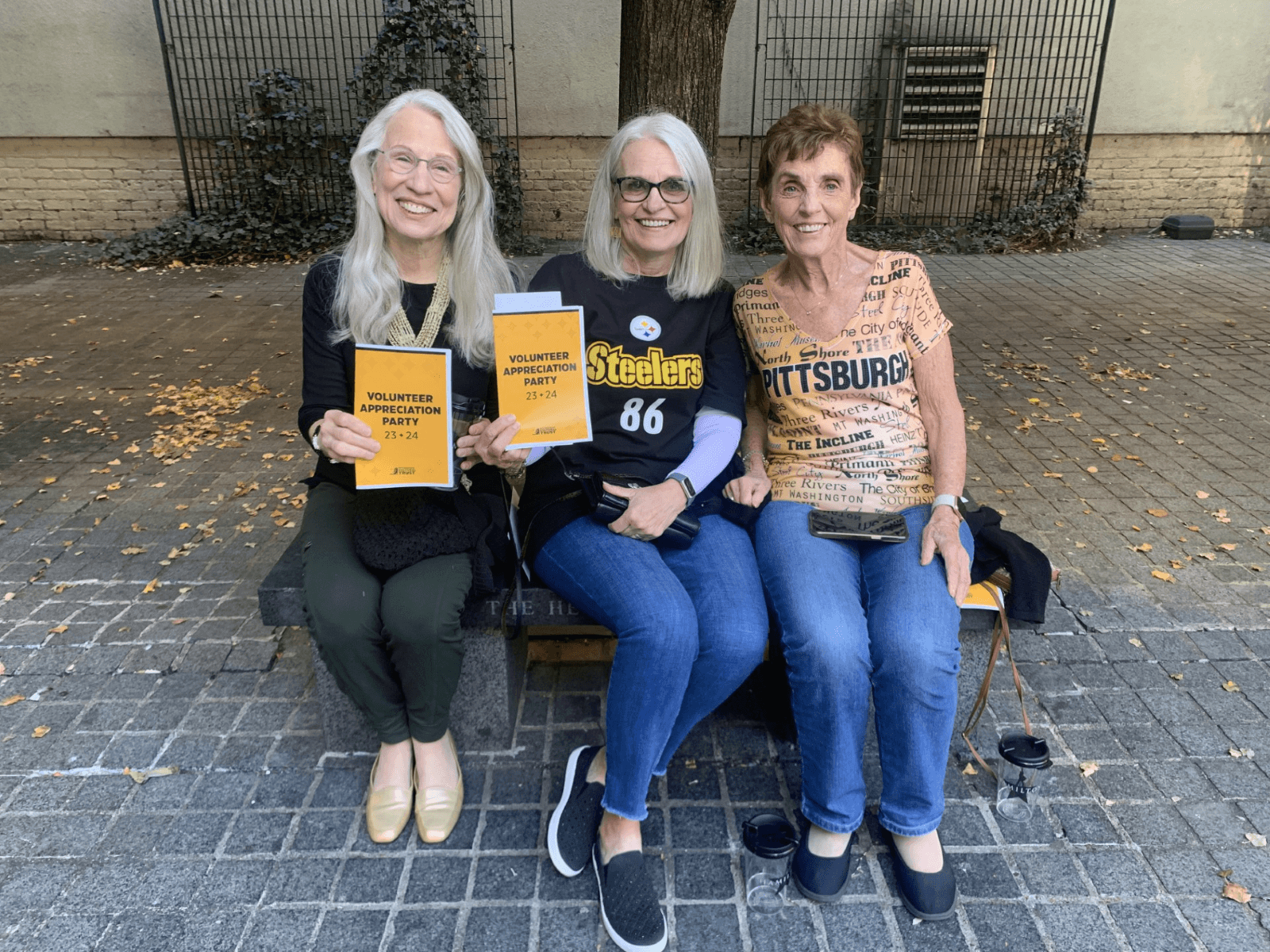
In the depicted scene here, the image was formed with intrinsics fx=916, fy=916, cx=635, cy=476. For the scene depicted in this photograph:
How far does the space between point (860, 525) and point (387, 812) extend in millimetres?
1481

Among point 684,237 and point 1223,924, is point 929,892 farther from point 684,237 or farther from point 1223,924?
point 684,237

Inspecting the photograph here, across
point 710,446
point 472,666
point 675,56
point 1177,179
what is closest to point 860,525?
point 710,446

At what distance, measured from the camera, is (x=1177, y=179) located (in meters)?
11.0

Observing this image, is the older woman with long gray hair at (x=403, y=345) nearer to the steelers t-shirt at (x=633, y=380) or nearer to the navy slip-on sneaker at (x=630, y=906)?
the steelers t-shirt at (x=633, y=380)

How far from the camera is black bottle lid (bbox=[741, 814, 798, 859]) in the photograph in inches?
88.1

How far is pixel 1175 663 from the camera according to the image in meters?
3.18

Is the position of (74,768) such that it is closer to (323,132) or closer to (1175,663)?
(1175,663)

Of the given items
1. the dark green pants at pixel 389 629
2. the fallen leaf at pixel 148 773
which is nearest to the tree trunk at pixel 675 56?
the dark green pants at pixel 389 629

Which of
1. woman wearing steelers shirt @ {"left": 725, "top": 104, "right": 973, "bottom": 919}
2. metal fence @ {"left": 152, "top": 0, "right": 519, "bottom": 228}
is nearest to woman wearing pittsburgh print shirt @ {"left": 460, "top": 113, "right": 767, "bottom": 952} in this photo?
woman wearing steelers shirt @ {"left": 725, "top": 104, "right": 973, "bottom": 919}

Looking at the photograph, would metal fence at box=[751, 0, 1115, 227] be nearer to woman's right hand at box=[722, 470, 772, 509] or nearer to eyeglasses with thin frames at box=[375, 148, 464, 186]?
woman's right hand at box=[722, 470, 772, 509]

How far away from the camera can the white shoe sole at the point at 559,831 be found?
7.55 feet

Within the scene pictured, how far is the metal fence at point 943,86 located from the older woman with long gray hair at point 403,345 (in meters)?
8.47

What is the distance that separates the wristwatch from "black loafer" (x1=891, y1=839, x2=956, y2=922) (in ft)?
3.53

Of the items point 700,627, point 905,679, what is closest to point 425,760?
point 700,627
